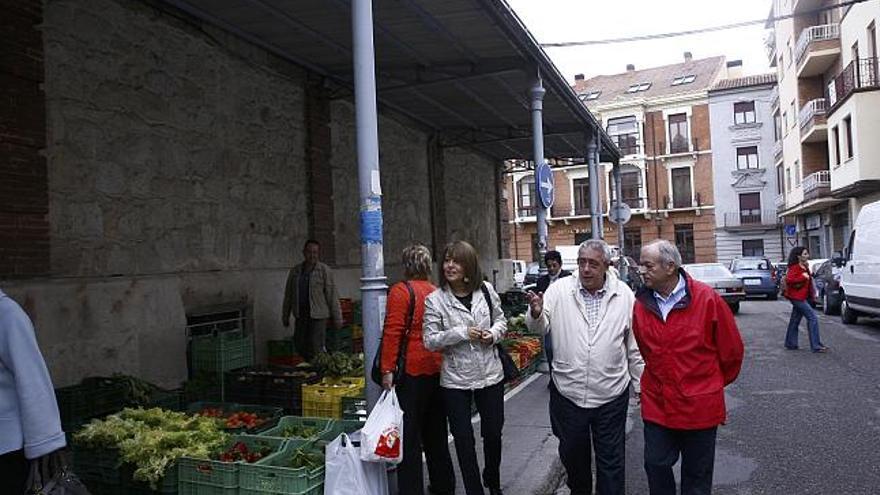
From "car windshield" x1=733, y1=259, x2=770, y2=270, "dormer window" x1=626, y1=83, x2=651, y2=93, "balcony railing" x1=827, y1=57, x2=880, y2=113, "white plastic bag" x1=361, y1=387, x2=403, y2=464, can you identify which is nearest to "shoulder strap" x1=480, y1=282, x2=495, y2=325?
"white plastic bag" x1=361, y1=387, x2=403, y2=464

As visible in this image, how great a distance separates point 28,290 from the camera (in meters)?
5.89

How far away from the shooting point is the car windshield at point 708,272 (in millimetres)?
18938

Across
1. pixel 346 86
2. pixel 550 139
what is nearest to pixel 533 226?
pixel 550 139

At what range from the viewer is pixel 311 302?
8.27 meters

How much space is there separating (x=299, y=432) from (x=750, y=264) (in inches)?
959

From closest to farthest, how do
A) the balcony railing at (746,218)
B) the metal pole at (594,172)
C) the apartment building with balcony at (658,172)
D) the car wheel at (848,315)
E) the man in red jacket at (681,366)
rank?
the man in red jacket at (681,366), the metal pole at (594,172), the car wheel at (848,315), the balcony railing at (746,218), the apartment building with balcony at (658,172)

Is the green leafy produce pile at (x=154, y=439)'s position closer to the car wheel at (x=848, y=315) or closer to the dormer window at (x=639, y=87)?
the car wheel at (x=848, y=315)

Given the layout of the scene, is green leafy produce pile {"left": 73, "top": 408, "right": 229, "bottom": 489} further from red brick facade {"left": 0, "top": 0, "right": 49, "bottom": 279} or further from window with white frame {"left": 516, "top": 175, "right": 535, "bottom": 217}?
window with white frame {"left": 516, "top": 175, "right": 535, "bottom": 217}

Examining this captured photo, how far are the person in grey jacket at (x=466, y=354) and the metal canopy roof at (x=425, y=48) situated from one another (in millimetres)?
4134

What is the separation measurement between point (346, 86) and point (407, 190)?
3.73 metres

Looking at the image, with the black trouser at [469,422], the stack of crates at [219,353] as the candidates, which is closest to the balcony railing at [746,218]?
the stack of crates at [219,353]

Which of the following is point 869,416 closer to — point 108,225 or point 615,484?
point 615,484

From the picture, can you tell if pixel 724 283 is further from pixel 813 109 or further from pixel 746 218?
pixel 746 218

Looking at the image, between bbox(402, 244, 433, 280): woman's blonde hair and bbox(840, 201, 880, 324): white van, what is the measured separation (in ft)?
37.4
